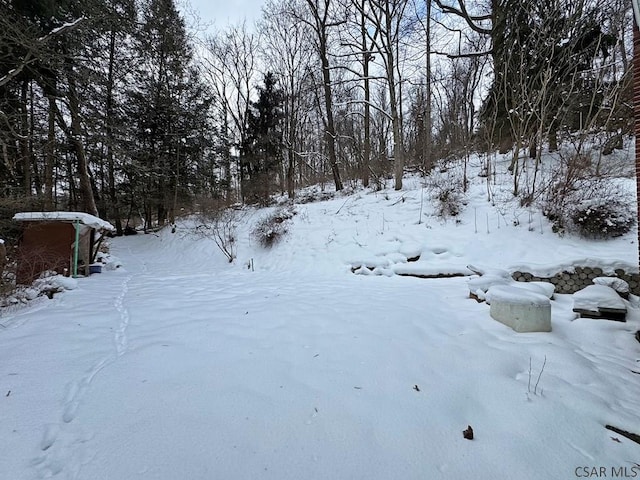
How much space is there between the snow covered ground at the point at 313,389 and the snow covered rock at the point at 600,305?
129 millimetres

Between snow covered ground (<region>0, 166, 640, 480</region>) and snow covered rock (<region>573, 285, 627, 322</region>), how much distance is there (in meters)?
0.13

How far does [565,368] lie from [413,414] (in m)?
1.42

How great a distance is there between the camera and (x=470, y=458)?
1.45 metres

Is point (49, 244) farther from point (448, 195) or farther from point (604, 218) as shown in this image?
point (604, 218)

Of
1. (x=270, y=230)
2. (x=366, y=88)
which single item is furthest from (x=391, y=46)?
(x=270, y=230)

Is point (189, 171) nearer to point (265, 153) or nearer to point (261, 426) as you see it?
point (265, 153)

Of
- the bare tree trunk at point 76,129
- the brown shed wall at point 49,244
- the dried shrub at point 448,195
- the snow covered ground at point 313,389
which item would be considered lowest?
the snow covered ground at point 313,389

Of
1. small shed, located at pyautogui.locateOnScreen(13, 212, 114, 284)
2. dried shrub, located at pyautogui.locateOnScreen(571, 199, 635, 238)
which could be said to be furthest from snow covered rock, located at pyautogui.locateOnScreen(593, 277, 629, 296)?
small shed, located at pyautogui.locateOnScreen(13, 212, 114, 284)

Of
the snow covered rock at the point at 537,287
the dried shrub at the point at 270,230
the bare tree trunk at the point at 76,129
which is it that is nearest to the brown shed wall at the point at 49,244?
the bare tree trunk at the point at 76,129

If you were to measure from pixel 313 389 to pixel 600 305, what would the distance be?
335 cm

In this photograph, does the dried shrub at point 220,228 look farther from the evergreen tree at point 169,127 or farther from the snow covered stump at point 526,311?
the snow covered stump at point 526,311

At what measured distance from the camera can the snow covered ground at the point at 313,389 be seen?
1.42 meters

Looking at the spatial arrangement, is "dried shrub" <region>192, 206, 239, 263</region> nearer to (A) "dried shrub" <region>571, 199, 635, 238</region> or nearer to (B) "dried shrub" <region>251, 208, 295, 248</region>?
(B) "dried shrub" <region>251, 208, 295, 248</region>

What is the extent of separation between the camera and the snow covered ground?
142cm
